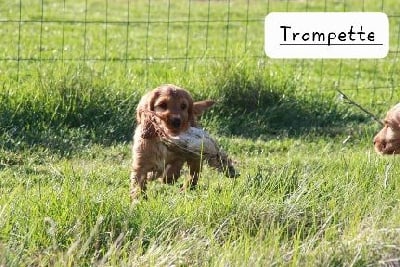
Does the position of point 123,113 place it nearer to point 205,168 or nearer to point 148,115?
point 205,168

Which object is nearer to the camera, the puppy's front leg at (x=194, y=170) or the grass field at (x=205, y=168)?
the grass field at (x=205, y=168)

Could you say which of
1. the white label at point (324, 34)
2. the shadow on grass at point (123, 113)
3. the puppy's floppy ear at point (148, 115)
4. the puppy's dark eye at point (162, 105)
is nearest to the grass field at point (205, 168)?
the shadow on grass at point (123, 113)

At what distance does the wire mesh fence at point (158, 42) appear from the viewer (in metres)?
9.38

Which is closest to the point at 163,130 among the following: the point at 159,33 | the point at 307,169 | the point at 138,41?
the point at 307,169

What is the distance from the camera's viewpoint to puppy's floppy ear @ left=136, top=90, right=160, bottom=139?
607 centimetres

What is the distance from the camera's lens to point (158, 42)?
11.9 meters

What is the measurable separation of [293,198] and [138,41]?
6647 mm

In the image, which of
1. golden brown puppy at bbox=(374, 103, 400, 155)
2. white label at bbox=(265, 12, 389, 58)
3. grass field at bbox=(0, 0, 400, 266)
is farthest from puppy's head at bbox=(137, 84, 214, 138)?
white label at bbox=(265, 12, 389, 58)

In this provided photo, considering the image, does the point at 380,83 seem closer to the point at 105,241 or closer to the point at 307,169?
the point at 307,169

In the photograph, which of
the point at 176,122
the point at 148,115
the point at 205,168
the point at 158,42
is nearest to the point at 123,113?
the point at 205,168

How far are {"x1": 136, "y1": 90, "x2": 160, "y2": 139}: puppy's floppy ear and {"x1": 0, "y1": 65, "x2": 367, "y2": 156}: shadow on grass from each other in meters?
1.19

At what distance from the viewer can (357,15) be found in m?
8.02

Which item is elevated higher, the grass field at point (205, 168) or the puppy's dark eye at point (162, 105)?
the puppy's dark eye at point (162, 105)

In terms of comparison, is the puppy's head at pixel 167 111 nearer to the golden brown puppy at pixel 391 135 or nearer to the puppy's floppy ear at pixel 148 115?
the puppy's floppy ear at pixel 148 115
